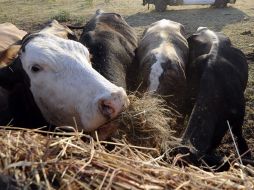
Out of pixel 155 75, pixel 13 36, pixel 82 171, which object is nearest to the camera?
pixel 82 171

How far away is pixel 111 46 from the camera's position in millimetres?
6113

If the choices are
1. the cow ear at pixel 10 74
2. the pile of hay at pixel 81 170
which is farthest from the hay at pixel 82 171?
the cow ear at pixel 10 74

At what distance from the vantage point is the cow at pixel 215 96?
5.03m

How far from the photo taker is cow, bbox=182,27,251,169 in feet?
16.5

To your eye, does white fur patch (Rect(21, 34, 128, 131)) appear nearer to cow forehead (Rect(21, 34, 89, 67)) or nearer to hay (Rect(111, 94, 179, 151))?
cow forehead (Rect(21, 34, 89, 67))

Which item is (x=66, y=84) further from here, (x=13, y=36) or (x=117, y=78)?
(x=13, y=36)

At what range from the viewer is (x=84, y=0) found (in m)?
19.9

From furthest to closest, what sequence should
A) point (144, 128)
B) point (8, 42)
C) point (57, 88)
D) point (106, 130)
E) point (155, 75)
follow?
point (8, 42) → point (155, 75) → point (144, 128) → point (57, 88) → point (106, 130)

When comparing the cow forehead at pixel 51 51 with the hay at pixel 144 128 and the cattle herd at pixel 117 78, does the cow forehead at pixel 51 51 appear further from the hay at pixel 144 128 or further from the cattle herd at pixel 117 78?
the hay at pixel 144 128

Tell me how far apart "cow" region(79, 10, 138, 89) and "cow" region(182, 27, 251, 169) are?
3.01 feet

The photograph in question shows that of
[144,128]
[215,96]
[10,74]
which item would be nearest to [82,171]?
[144,128]

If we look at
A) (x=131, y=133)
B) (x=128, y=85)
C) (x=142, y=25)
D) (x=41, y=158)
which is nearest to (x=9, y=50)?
(x=128, y=85)

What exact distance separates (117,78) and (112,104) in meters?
1.54

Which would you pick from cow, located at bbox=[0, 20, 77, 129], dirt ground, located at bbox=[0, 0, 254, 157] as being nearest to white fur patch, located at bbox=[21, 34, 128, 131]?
cow, located at bbox=[0, 20, 77, 129]
